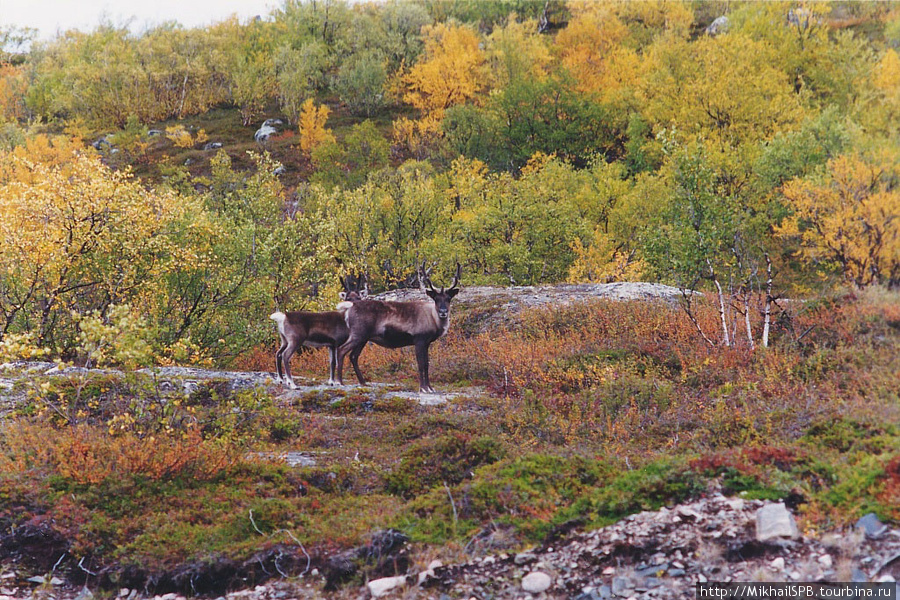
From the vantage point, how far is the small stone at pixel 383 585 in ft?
24.6

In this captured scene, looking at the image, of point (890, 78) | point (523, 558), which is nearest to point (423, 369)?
point (523, 558)

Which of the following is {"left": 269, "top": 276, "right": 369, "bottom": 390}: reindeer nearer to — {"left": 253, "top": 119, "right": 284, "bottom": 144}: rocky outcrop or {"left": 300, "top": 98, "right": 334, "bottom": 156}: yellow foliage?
{"left": 300, "top": 98, "right": 334, "bottom": 156}: yellow foliage

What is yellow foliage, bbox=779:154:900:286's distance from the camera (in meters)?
13.4

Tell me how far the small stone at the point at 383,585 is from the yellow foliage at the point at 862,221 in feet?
37.3

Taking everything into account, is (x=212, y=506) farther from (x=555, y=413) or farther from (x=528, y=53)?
(x=528, y=53)

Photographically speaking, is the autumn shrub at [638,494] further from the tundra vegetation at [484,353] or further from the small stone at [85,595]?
the small stone at [85,595]

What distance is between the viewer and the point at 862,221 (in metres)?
14.0

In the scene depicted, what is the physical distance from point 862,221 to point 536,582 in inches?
446

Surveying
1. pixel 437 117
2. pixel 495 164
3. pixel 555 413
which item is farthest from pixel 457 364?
pixel 437 117

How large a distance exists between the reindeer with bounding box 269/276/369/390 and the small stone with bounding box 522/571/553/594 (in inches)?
407

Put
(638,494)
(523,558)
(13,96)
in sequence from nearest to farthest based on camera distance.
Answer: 1. (523,558)
2. (638,494)
3. (13,96)

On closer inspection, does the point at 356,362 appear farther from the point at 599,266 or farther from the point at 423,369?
the point at 599,266

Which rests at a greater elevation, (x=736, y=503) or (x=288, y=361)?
(x=736, y=503)

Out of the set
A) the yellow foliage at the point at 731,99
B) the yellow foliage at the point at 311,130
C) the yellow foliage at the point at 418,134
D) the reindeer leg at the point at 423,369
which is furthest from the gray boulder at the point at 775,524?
the yellow foliage at the point at 311,130
